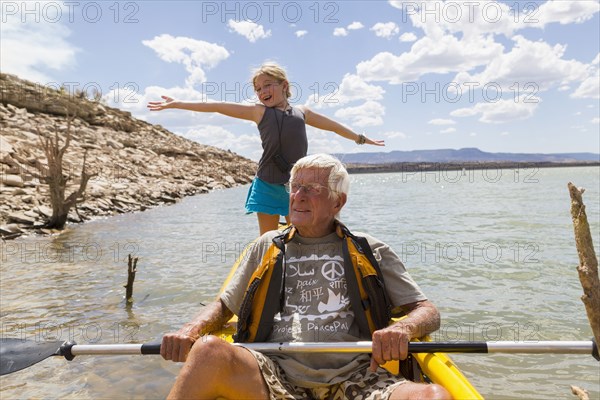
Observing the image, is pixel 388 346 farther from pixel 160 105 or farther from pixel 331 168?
pixel 160 105

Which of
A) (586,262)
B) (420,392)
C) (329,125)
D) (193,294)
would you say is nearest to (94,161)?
(193,294)

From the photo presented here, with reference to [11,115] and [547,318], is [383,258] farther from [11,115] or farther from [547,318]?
[11,115]

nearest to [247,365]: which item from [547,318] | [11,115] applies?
[547,318]

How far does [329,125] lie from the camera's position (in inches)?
199

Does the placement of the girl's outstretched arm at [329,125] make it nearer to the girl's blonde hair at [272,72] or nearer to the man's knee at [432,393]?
the girl's blonde hair at [272,72]

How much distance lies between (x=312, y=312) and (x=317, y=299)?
0.07 m

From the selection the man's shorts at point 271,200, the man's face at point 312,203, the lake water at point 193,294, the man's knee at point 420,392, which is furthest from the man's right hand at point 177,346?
the man's shorts at point 271,200

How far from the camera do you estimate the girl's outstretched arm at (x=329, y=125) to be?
4930mm

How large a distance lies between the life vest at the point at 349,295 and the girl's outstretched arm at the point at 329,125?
2.37m

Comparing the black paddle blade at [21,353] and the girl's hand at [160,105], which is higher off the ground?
the girl's hand at [160,105]

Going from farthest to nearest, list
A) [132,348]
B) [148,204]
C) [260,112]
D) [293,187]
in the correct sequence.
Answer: [148,204] → [260,112] → [293,187] → [132,348]

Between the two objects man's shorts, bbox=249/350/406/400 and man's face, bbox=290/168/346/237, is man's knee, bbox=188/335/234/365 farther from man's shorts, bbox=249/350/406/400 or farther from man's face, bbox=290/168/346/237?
man's face, bbox=290/168/346/237

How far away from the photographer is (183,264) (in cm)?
1010

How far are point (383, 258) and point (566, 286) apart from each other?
643cm
